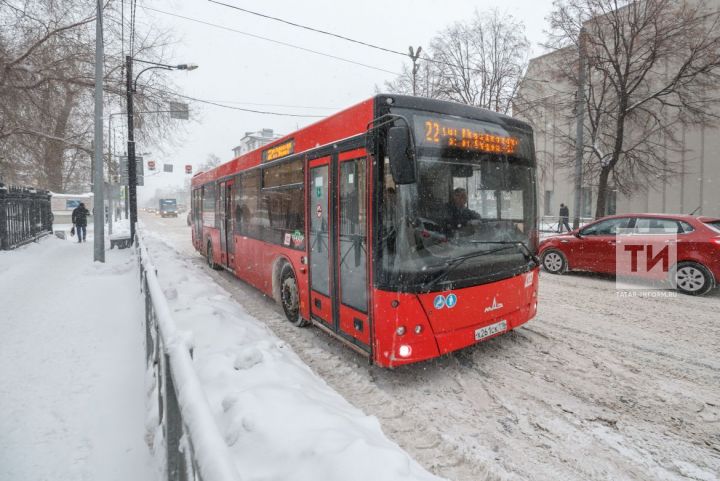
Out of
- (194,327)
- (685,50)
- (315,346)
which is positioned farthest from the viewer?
(685,50)

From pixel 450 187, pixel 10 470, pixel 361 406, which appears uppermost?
pixel 450 187

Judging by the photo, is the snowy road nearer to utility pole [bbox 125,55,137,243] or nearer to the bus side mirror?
the bus side mirror

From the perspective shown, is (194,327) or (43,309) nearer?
(194,327)

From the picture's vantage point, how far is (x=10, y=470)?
7.81 feet

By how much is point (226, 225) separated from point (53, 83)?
1142 centimetres

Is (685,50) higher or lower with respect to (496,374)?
higher

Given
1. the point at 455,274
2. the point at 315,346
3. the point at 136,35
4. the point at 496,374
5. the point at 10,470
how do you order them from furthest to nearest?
the point at 136,35 → the point at 315,346 → the point at 496,374 → the point at 455,274 → the point at 10,470

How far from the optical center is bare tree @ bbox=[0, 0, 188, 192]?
45.8 feet

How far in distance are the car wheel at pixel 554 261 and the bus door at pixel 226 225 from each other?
813 cm

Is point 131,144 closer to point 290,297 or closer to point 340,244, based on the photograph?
point 290,297

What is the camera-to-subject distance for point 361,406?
3904mm

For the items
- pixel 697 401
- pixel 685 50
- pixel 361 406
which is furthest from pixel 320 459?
pixel 685 50

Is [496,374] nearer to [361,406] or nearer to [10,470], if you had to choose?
[361,406]

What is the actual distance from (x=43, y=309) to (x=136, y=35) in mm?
14544
